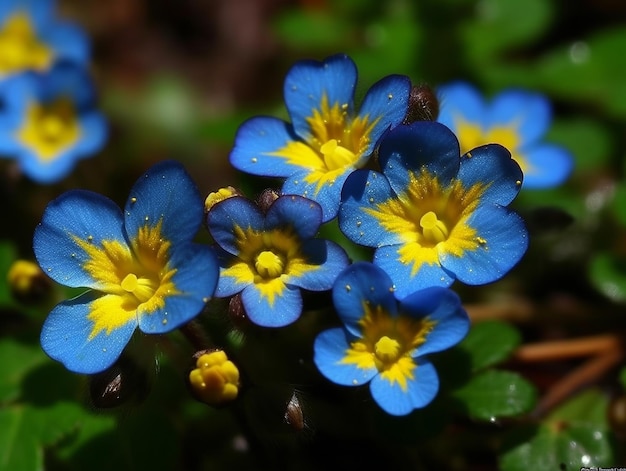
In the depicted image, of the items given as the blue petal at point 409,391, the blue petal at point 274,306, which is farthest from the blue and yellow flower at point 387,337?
the blue petal at point 274,306

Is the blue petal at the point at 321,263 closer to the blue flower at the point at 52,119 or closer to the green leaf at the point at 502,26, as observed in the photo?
the blue flower at the point at 52,119

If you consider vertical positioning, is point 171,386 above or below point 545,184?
below

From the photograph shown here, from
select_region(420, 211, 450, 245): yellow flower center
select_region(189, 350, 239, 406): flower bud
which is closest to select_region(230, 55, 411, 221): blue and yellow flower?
select_region(420, 211, 450, 245): yellow flower center

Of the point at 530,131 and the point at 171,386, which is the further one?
the point at 530,131

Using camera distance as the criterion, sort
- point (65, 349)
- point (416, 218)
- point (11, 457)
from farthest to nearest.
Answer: point (11, 457) → point (416, 218) → point (65, 349)

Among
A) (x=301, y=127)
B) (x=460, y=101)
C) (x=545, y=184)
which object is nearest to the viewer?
(x=301, y=127)

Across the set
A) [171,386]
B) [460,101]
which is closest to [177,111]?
[460,101]

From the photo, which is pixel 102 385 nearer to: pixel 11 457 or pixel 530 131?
pixel 11 457
